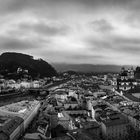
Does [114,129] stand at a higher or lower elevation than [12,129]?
lower

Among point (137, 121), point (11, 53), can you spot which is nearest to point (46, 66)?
point (11, 53)

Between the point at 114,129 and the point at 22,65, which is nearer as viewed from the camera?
the point at 114,129

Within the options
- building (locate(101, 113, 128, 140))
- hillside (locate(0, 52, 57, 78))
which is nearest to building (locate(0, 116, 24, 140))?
building (locate(101, 113, 128, 140))

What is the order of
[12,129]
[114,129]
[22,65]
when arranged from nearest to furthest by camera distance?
[12,129]
[114,129]
[22,65]

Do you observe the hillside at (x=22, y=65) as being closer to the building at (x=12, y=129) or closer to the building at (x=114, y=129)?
the building at (x=12, y=129)

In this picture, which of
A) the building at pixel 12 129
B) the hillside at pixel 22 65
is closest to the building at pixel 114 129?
the building at pixel 12 129

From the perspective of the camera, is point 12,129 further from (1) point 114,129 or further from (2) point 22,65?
(2) point 22,65

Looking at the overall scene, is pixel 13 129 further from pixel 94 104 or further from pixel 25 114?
pixel 94 104

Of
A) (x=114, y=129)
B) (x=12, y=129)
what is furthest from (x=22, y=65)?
(x=114, y=129)
